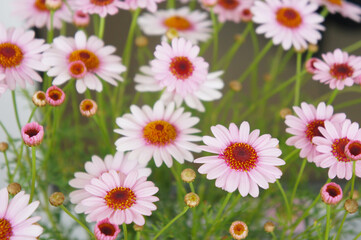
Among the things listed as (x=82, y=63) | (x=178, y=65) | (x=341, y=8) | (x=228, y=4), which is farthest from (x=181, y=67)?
(x=341, y=8)

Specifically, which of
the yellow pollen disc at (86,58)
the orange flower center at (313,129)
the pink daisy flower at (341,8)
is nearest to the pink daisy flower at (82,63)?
the yellow pollen disc at (86,58)

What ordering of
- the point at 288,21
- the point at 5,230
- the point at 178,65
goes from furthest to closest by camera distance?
the point at 288,21
the point at 178,65
the point at 5,230

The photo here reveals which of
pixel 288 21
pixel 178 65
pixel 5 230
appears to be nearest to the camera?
pixel 5 230

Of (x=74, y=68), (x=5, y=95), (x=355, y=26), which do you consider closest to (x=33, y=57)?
(x=74, y=68)

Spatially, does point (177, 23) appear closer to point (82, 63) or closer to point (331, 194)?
point (82, 63)

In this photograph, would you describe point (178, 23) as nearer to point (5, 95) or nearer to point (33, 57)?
point (33, 57)

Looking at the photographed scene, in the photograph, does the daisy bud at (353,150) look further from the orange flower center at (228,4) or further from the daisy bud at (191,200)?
the orange flower center at (228,4)

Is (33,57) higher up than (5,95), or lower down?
higher up
